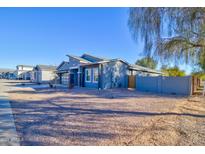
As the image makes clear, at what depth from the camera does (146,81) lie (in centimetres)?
2150

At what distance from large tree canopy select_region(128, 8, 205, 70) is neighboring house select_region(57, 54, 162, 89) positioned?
843 cm

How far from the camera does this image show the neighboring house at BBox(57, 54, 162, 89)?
73.3 ft

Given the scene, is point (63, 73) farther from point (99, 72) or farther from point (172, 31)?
point (172, 31)

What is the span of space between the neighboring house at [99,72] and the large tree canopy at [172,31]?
843 cm

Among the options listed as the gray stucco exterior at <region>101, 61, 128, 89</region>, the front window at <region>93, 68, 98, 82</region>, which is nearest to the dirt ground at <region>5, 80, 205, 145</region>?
the gray stucco exterior at <region>101, 61, 128, 89</region>

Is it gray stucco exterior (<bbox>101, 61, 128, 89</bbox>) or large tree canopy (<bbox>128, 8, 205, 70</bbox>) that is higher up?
large tree canopy (<bbox>128, 8, 205, 70</bbox>)

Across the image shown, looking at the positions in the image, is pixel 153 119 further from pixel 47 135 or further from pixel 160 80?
pixel 160 80

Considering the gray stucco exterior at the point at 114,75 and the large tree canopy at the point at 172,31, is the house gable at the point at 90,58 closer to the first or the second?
the gray stucco exterior at the point at 114,75

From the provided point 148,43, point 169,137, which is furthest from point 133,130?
point 148,43

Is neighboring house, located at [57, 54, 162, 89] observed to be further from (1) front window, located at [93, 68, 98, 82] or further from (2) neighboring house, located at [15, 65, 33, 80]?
(2) neighboring house, located at [15, 65, 33, 80]

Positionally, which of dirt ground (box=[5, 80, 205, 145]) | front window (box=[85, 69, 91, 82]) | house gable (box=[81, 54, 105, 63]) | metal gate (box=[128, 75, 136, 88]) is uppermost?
house gable (box=[81, 54, 105, 63])

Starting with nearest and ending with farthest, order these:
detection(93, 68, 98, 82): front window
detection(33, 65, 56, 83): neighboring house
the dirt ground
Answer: the dirt ground < detection(93, 68, 98, 82): front window < detection(33, 65, 56, 83): neighboring house

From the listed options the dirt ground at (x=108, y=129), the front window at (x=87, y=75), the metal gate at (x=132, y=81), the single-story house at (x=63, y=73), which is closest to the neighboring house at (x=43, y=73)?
the single-story house at (x=63, y=73)
